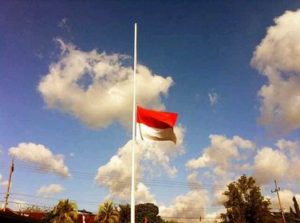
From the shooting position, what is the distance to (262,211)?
5906 centimetres

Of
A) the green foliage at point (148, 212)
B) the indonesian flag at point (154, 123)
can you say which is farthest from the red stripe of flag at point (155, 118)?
the green foliage at point (148, 212)

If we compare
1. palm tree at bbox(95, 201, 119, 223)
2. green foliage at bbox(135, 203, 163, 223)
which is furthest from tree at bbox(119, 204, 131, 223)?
green foliage at bbox(135, 203, 163, 223)

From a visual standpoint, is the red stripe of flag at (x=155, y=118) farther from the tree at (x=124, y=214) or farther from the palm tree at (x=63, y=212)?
the tree at (x=124, y=214)

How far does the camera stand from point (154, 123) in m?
15.4

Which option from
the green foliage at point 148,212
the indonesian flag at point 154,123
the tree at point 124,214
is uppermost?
the green foliage at point 148,212

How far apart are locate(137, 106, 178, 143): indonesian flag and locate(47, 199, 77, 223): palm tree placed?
136 feet

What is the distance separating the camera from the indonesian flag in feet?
50.3

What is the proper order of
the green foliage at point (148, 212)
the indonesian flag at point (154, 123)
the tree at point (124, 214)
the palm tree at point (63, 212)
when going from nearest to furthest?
the indonesian flag at point (154, 123)
the palm tree at point (63, 212)
the tree at point (124, 214)
the green foliage at point (148, 212)

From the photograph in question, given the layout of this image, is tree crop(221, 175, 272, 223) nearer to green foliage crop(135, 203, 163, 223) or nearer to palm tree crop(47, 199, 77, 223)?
palm tree crop(47, 199, 77, 223)

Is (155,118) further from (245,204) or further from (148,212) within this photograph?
(148,212)

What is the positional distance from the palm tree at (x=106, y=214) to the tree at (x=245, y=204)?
18866 millimetres

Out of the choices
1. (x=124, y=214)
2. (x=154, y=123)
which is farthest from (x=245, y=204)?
(x=154, y=123)

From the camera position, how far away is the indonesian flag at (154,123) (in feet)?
50.3

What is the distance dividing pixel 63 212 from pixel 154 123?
42.4m
